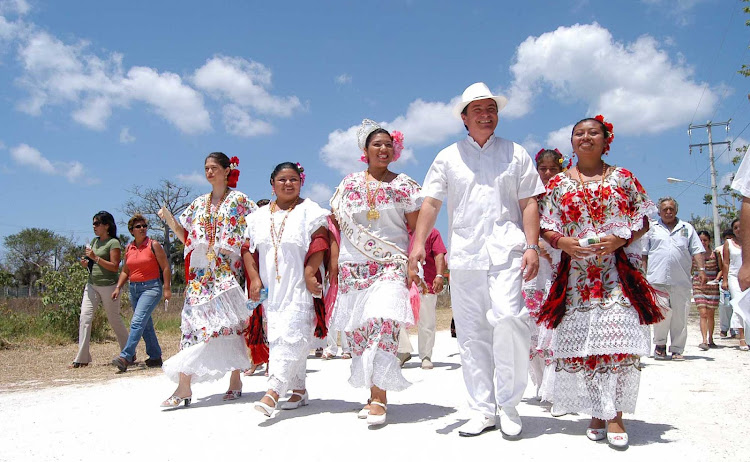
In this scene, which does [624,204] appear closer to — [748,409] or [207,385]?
[748,409]

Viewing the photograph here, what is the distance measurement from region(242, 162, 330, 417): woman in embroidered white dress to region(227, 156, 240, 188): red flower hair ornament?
697 millimetres

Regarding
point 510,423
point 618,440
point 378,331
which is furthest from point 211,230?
point 618,440

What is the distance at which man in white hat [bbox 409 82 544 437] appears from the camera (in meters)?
4.18

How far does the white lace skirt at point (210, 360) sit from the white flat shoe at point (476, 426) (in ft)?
8.24

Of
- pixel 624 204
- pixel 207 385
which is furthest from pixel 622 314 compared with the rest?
pixel 207 385

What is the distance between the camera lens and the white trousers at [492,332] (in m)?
4.16

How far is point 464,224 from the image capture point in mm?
4395

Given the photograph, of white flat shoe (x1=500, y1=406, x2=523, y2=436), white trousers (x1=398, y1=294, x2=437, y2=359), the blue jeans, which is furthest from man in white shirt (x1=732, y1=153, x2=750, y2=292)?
the blue jeans

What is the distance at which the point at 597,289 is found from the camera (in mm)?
4102

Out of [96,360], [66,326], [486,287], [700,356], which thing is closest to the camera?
[486,287]

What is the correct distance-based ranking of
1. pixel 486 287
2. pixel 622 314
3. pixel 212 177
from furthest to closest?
pixel 212 177 < pixel 486 287 < pixel 622 314

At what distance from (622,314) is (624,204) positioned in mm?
755

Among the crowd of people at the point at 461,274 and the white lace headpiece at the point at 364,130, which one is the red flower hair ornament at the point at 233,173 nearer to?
the crowd of people at the point at 461,274

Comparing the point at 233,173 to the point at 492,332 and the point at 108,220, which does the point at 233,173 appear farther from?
the point at 108,220
